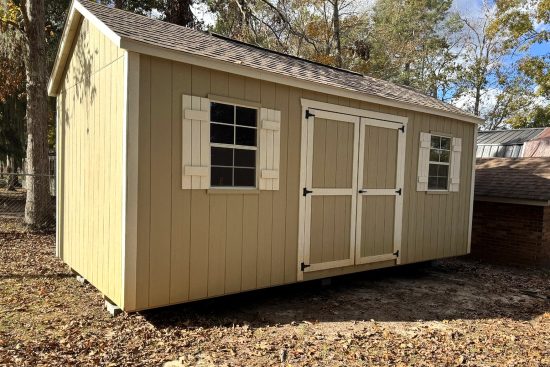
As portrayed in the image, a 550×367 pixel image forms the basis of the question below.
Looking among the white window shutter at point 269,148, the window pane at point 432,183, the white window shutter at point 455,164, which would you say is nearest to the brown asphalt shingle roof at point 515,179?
the white window shutter at point 455,164

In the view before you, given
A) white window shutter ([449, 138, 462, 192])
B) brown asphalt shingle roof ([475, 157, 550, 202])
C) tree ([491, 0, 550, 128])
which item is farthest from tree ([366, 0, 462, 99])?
white window shutter ([449, 138, 462, 192])

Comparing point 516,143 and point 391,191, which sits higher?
point 516,143

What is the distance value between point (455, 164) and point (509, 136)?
30.1 feet

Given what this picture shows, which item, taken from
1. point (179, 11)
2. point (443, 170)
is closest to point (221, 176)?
point (443, 170)

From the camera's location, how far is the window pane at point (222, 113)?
4480 mm

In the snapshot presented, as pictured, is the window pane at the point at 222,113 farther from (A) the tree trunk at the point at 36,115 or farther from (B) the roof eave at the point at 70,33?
(A) the tree trunk at the point at 36,115

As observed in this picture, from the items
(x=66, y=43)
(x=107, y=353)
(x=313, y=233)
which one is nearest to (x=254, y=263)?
(x=313, y=233)

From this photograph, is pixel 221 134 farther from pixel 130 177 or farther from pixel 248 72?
pixel 130 177

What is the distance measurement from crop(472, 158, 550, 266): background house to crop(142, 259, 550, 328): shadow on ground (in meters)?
1.23

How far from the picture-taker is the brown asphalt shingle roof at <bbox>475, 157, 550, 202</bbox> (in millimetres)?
8556

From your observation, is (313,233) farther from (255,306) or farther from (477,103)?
(477,103)

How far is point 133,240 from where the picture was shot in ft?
12.9

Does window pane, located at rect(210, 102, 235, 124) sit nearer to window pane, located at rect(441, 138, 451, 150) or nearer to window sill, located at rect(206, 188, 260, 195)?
window sill, located at rect(206, 188, 260, 195)

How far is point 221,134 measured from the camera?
14.9 ft
